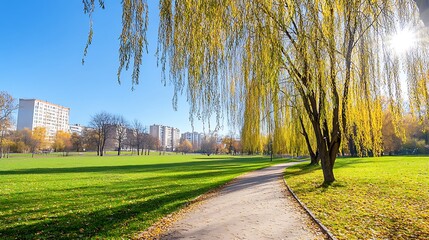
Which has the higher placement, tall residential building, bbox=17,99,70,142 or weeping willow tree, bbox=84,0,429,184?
tall residential building, bbox=17,99,70,142

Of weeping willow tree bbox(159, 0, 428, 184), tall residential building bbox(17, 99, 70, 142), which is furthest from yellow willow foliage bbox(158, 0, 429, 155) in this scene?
tall residential building bbox(17, 99, 70, 142)

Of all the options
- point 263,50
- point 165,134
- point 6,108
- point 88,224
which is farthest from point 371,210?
point 165,134

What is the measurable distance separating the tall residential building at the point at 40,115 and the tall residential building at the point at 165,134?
152ft

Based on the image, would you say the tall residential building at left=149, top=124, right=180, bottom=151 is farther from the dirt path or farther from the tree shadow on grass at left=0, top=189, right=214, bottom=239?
the dirt path

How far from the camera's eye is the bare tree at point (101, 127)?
75.8 m

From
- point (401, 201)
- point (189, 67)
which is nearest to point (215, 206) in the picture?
point (189, 67)

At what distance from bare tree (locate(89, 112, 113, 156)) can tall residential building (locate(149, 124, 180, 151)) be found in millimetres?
63259

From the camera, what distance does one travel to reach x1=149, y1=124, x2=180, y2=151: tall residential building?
151575 mm

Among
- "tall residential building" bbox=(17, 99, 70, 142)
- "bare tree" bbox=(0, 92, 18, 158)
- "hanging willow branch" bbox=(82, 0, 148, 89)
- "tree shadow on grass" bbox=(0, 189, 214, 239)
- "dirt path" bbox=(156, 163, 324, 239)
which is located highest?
"tall residential building" bbox=(17, 99, 70, 142)

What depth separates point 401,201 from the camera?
8391 millimetres

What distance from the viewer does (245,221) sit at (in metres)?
6.07

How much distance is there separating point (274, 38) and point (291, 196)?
684cm

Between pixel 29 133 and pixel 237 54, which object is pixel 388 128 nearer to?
pixel 237 54

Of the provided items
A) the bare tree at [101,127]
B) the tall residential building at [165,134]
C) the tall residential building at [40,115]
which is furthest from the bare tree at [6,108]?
the tall residential building at [165,134]
